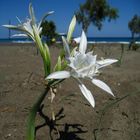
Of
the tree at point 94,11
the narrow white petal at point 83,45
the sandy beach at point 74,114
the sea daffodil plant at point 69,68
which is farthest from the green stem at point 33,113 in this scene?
the tree at point 94,11

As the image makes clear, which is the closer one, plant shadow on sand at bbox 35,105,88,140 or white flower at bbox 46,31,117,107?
white flower at bbox 46,31,117,107

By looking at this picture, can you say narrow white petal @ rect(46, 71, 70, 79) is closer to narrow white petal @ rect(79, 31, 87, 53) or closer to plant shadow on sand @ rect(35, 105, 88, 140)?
narrow white petal @ rect(79, 31, 87, 53)

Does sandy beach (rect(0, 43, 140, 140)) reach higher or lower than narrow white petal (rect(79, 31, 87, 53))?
lower

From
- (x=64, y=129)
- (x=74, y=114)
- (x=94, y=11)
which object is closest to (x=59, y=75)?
(x=64, y=129)

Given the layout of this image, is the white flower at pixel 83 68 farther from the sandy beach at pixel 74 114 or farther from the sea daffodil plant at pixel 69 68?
the sandy beach at pixel 74 114

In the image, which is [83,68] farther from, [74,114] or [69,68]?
[74,114]

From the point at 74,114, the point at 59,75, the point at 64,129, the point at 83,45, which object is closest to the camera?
the point at 59,75

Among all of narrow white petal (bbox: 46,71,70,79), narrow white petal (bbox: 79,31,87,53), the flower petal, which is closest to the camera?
narrow white petal (bbox: 46,71,70,79)

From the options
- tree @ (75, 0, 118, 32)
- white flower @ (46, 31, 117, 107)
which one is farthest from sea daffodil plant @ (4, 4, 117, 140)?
tree @ (75, 0, 118, 32)

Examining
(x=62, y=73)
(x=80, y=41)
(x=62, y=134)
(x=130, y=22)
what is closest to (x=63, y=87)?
(x=62, y=134)
